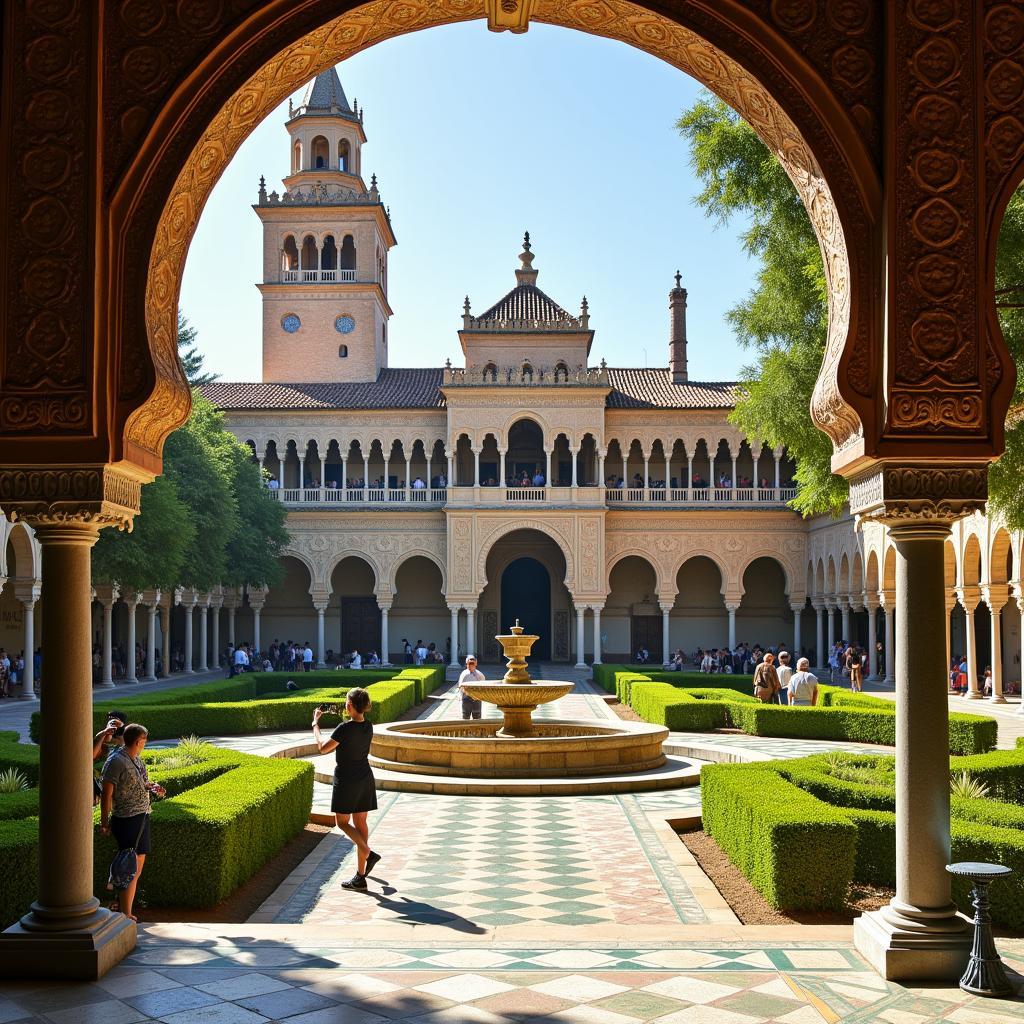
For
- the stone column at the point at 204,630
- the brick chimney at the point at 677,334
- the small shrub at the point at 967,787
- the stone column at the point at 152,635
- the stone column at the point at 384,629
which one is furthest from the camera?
the brick chimney at the point at 677,334

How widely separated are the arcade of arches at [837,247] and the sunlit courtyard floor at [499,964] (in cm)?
50

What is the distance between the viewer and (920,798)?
668cm

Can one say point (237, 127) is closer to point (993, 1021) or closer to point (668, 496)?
point (993, 1021)

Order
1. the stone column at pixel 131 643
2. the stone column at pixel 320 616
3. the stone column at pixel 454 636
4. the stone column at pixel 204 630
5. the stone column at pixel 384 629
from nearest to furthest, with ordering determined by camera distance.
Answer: the stone column at pixel 131 643 < the stone column at pixel 204 630 < the stone column at pixel 454 636 < the stone column at pixel 384 629 < the stone column at pixel 320 616

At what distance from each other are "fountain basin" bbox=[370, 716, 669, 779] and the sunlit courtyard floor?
455cm

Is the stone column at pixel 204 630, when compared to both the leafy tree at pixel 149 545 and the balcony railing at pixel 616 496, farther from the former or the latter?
the leafy tree at pixel 149 545

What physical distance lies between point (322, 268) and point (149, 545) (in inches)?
914

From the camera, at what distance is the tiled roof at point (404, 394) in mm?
46125

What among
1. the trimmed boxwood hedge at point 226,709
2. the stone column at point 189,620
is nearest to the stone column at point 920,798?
the trimmed boxwood hedge at point 226,709

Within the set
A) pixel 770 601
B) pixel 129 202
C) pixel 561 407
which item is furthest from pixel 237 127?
pixel 770 601

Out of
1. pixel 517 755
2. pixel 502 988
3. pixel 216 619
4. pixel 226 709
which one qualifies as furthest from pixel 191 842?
pixel 216 619

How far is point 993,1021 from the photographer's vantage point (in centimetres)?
568

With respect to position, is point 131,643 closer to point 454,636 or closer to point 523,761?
point 454,636

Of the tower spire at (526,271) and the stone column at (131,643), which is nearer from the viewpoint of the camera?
the stone column at (131,643)
